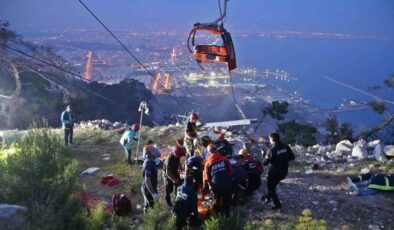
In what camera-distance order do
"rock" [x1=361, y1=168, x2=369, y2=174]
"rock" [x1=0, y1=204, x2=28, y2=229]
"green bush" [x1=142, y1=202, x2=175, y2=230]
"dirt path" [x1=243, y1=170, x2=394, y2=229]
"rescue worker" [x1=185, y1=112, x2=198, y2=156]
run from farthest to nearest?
"rock" [x1=361, y1=168, x2=369, y2=174] < "rescue worker" [x1=185, y1=112, x2=198, y2=156] < "dirt path" [x1=243, y1=170, x2=394, y2=229] < "green bush" [x1=142, y1=202, x2=175, y2=230] < "rock" [x1=0, y1=204, x2=28, y2=229]

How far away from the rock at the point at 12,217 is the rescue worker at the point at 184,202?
2.89 metres

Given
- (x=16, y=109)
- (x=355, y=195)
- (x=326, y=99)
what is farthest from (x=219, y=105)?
(x=355, y=195)

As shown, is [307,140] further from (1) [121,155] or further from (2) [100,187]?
(2) [100,187]

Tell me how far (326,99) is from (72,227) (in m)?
114

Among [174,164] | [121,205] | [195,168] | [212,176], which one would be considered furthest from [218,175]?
[121,205]

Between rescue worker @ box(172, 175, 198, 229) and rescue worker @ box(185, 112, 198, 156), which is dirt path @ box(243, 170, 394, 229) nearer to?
rescue worker @ box(172, 175, 198, 229)

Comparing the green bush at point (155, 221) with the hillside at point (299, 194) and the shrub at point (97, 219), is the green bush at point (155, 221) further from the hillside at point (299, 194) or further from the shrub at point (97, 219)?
the shrub at point (97, 219)

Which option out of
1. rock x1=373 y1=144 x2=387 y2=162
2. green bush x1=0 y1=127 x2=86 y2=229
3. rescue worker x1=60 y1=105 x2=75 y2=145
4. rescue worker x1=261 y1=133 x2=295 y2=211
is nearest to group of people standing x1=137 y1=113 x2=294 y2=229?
rescue worker x1=261 y1=133 x2=295 y2=211

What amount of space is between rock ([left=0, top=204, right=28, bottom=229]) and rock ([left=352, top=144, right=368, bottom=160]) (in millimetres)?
12065

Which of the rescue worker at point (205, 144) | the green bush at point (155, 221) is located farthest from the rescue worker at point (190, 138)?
the green bush at point (155, 221)

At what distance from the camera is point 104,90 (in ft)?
168

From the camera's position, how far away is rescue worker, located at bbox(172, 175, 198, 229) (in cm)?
779

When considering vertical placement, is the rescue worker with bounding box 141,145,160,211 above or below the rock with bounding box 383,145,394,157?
above

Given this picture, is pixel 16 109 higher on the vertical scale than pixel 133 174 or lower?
lower
